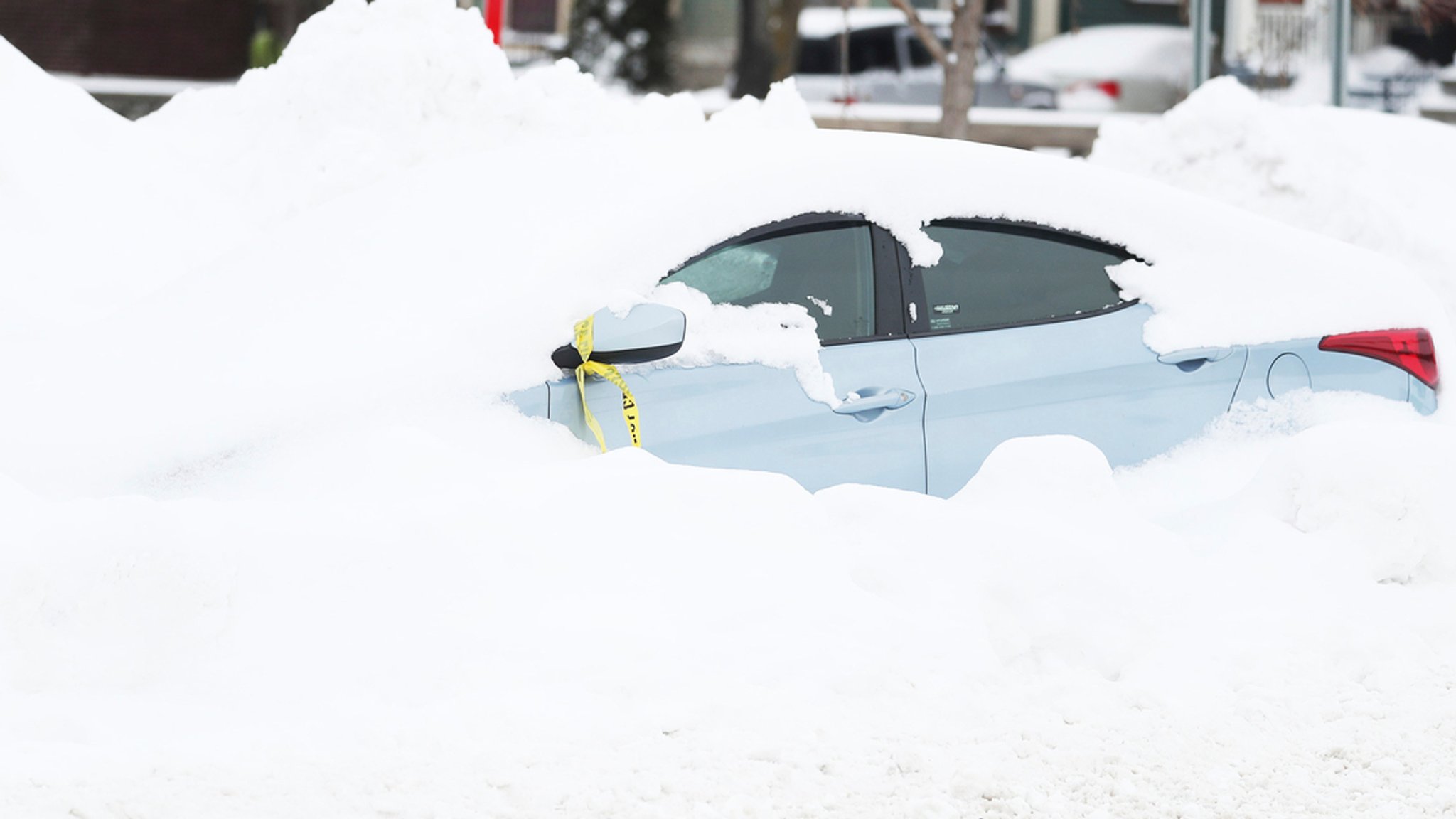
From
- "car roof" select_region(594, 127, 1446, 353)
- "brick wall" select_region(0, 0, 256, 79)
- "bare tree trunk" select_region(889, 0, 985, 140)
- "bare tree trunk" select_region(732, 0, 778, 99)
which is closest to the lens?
"car roof" select_region(594, 127, 1446, 353)

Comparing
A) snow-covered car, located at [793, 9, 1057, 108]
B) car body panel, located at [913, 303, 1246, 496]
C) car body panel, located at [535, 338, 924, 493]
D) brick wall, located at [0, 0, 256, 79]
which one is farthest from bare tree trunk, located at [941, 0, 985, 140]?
brick wall, located at [0, 0, 256, 79]

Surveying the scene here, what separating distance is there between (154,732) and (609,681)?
885 mm

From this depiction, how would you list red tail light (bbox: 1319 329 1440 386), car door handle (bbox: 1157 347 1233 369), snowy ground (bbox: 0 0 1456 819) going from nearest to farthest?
1. snowy ground (bbox: 0 0 1456 819)
2. car door handle (bbox: 1157 347 1233 369)
3. red tail light (bbox: 1319 329 1440 386)

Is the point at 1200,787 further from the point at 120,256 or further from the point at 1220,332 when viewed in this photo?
the point at 120,256

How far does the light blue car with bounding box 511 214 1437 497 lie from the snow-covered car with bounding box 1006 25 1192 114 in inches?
620

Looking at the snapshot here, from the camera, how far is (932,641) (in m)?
3.44

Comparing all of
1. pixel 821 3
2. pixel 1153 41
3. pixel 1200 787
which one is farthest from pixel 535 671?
pixel 821 3

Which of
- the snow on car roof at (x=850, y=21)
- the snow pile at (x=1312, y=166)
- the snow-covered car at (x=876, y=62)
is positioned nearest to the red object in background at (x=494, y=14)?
the snow pile at (x=1312, y=166)

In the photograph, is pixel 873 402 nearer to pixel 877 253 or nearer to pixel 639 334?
pixel 877 253

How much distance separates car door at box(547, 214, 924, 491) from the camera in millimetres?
3979

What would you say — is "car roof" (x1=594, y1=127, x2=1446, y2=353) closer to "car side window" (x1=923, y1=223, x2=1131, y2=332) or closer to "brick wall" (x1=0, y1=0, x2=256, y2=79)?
"car side window" (x1=923, y1=223, x2=1131, y2=332)

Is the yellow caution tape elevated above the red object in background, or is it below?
below

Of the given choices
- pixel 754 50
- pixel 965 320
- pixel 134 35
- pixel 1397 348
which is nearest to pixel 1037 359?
pixel 965 320

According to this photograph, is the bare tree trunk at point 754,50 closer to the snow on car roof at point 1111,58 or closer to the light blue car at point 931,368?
the snow on car roof at point 1111,58
